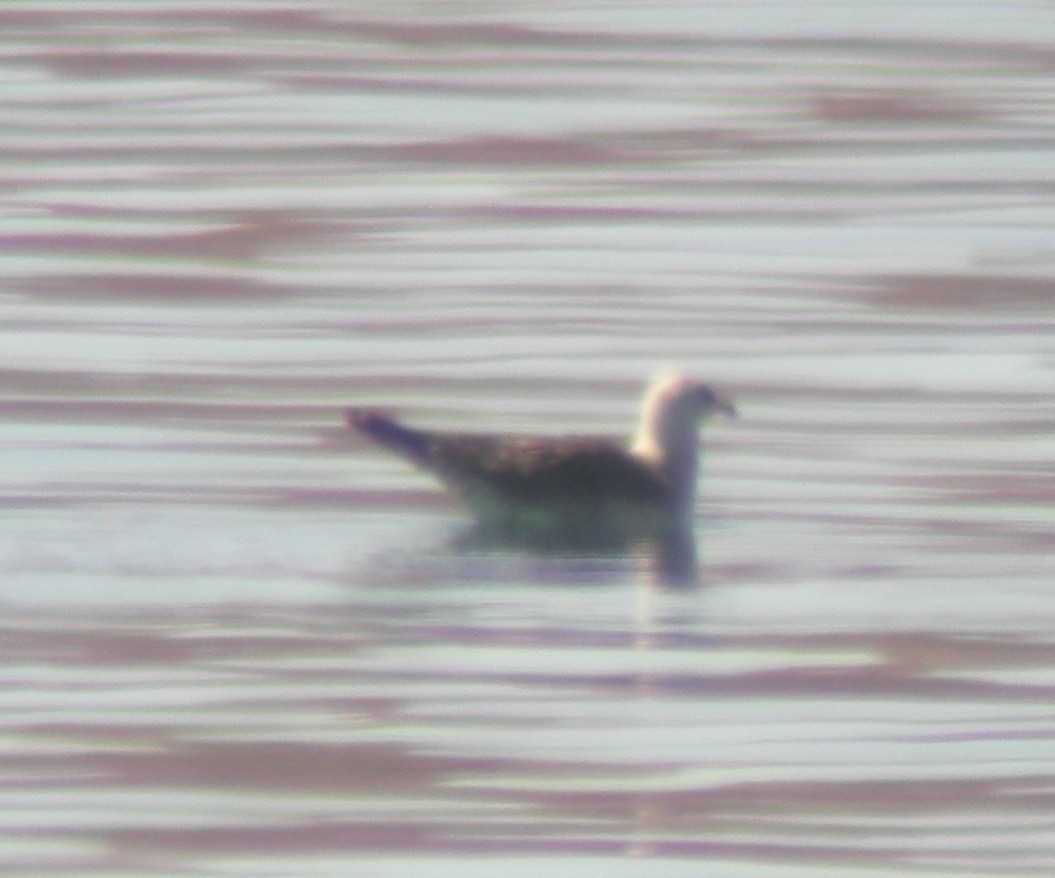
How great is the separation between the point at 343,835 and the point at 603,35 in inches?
463

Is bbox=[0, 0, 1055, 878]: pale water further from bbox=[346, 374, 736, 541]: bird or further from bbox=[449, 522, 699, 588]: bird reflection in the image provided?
bbox=[346, 374, 736, 541]: bird

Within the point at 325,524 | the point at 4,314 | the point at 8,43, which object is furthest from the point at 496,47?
the point at 325,524

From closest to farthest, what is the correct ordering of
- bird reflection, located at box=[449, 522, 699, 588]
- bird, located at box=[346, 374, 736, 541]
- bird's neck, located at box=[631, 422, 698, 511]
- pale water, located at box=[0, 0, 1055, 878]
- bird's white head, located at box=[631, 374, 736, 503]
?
→ pale water, located at box=[0, 0, 1055, 878] → bird reflection, located at box=[449, 522, 699, 588] → bird, located at box=[346, 374, 736, 541] → bird's neck, located at box=[631, 422, 698, 511] → bird's white head, located at box=[631, 374, 736, 503]

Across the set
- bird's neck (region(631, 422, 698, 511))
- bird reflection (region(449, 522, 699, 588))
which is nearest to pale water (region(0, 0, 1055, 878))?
bird reflection (region(449, 522, 699, 588))

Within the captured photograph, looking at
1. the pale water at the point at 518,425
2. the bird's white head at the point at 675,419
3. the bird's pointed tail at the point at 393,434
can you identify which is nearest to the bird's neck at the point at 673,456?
the bird's white head at the point at 675,419

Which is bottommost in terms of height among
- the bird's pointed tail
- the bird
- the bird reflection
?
the bird reflection

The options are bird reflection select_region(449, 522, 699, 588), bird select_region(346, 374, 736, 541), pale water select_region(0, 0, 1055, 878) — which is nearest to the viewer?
pale water select_region(0, 0, 1055, 878)

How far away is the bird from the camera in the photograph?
463 inches

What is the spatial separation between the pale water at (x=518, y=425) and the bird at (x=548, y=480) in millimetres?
204

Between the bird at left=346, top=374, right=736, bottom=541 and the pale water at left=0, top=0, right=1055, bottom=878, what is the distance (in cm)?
20

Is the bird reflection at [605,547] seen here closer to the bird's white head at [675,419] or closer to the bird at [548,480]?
the bird at [548,480]

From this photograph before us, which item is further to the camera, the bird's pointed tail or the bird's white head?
the bird's white head

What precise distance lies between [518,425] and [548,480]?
1.25 m

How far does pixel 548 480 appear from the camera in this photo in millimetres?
11789
